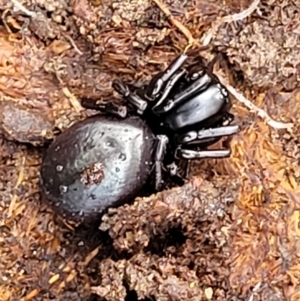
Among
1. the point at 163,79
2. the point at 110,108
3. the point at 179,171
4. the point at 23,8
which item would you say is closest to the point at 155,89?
the point at 163,79

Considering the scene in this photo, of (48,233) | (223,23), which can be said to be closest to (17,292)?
(48,233)

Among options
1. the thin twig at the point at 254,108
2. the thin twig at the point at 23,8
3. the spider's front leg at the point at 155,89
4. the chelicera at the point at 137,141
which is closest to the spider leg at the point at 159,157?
the chelicera at the point at 137,141

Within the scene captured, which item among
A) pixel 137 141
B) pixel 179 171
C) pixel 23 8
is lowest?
pixel 179 171

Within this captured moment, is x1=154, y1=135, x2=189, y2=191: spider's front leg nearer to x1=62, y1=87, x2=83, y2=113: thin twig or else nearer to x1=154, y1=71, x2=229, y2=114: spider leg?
x1=154, y1=71, x2=229, y2=114: spider leg

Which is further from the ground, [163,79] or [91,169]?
[163,79]

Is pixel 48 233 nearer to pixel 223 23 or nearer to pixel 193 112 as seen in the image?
pixel 193 112

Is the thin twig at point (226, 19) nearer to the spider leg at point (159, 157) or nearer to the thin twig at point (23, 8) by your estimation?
the spider leg at point (159, 157)

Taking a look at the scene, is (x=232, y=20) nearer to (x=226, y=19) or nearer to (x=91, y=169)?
(x=226, y=19)
